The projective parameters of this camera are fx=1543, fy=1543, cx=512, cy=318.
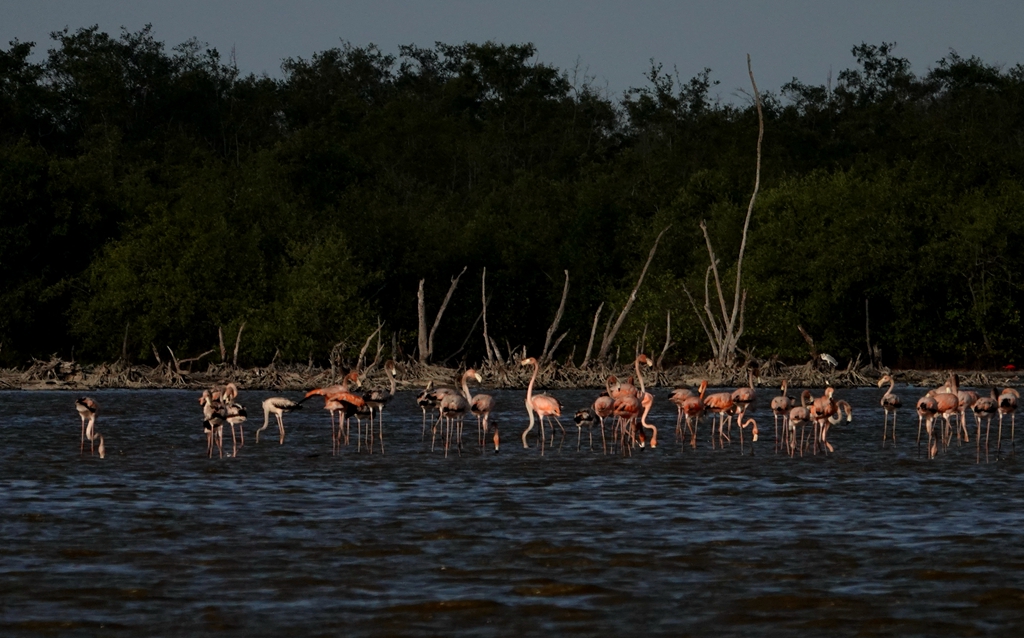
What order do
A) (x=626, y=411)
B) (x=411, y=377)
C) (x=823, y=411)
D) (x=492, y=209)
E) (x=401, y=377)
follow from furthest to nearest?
(x=492, y=209)
(x=411, y=377)
(x=401, y=377)
(x=626, y=411)
(x=823, y=411)

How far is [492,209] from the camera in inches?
3152

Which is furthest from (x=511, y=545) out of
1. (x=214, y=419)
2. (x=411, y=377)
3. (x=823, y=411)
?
(x=411, y=377)

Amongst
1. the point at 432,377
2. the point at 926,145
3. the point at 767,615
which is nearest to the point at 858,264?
the point at 926,145

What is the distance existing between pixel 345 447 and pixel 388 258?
43068 millimetres

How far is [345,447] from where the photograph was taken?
2642cm

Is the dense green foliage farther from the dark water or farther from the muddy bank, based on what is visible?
the dark water

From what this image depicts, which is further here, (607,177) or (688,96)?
(688,96)

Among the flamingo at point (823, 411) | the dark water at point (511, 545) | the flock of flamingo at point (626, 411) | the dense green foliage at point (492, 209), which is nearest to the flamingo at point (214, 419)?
the flock of flamingo at point (626, 411)

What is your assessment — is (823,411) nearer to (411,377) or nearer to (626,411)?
(626,411)

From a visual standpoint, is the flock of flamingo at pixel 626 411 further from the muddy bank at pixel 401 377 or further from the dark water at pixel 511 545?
the muddy bank at pixel 401 377

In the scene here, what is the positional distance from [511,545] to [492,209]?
66.3m

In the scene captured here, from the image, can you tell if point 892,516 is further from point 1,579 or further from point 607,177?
point 607,177

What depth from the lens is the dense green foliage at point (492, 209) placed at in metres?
64.8

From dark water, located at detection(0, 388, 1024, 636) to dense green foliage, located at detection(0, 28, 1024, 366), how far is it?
42.0 meters
